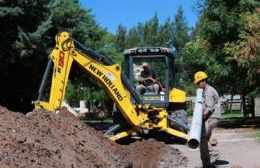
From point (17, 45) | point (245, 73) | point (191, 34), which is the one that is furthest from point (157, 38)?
point (17, 45)

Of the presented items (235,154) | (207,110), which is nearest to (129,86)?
(235,154)

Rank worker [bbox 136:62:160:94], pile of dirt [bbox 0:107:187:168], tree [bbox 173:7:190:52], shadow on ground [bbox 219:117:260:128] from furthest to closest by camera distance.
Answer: tree [bbox 173:7:190:52] < shadow on ground [bbox 219:117:260:128] < worker [bbox 136:62:160:94] < pile of dirt [bbox 0:107:187:168]

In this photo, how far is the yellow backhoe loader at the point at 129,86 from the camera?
14.5m

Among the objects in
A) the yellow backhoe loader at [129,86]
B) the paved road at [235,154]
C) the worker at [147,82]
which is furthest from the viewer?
the worker at [147,82]

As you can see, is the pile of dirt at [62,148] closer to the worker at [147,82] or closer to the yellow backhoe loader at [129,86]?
the yellow backhoe loader at [129,86]

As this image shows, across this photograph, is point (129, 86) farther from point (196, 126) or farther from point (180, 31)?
point (180, 31)

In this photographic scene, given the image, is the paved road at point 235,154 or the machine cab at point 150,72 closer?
the paved road at point 235,154

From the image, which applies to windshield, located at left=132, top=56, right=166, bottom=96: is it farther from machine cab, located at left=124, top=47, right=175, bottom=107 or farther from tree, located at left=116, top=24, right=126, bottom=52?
tree, located at left=116, top=24, right=126, bottom=52

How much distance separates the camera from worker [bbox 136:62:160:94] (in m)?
17.7

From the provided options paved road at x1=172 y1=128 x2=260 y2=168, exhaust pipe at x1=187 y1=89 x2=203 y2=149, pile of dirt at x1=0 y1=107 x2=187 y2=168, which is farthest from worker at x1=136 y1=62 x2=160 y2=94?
exhaust pipe at x1=187 y1=89 x2=203 y2=149

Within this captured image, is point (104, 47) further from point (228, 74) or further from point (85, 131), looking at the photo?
point (85, 131)

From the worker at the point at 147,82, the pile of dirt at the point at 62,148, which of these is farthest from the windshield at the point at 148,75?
the pile of dirt at the point at 62,148

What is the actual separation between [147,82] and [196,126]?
6762mm

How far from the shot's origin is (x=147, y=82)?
706 inches
